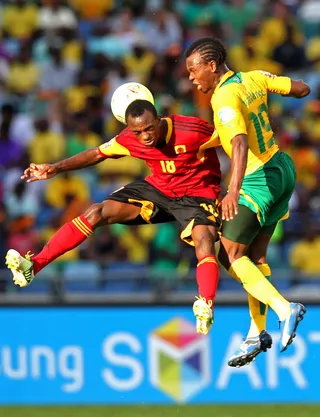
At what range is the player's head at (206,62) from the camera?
9156mm

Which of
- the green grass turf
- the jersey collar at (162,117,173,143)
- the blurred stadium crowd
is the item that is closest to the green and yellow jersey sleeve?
the jersey collar at (162,117,173,143)

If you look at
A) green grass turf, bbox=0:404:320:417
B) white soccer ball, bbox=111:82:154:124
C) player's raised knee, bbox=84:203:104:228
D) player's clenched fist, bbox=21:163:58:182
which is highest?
white soccer ball, bbox=111:82:154:124

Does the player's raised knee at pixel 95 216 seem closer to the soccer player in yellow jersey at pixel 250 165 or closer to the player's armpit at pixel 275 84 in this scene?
the soccer player in yellow jersey at pixel 250 165

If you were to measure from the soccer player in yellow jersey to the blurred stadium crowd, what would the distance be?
390 cm

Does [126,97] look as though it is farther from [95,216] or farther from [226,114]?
[95,216]

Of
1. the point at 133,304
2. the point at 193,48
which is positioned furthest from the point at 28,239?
the point at 193,48

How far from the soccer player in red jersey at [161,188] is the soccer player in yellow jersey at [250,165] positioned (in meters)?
0.24

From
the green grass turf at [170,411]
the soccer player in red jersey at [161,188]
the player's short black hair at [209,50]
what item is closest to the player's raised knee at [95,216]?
the soccer player in red jersey at [161,188]

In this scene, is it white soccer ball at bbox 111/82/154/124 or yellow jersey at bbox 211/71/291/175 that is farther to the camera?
white soccer ball at bbox 111/82/154/124

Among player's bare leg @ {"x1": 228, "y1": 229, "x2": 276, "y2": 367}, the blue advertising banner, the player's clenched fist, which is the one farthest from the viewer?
the blue advertising banner

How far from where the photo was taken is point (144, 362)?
532 inches

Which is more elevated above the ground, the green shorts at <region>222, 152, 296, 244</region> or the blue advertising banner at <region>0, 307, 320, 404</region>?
the green shorts at <region>222, 152, 296, 244</region>

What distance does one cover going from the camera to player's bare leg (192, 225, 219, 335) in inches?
352

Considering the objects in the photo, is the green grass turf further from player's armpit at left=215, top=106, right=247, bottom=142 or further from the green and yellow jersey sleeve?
player's armpit at left=215, top=106, right=247, bottom=142
